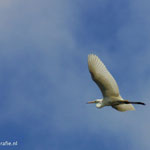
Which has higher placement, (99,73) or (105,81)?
(99,73)

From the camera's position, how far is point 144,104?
834 inches

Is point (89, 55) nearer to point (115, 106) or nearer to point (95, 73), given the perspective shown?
point (95, 73)

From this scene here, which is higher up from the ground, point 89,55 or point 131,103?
point 89,55

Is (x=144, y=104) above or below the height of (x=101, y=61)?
below

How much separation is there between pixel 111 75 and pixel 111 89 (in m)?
0.88

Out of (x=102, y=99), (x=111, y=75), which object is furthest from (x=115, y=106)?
(x=111, y=75)

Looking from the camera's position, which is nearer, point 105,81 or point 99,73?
point 99,73

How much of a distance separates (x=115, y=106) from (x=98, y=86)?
2.27 meters

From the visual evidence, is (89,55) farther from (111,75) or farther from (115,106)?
(115,106)

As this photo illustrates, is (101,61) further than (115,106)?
No

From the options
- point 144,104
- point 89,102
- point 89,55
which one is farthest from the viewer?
point 89,102

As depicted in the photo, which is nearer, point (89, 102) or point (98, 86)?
point (98, 86)

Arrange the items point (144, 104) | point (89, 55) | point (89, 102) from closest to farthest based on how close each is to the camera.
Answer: point (89, 55) → point (144, 104) → point (89, 102)

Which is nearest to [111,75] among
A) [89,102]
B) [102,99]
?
[102,99]
